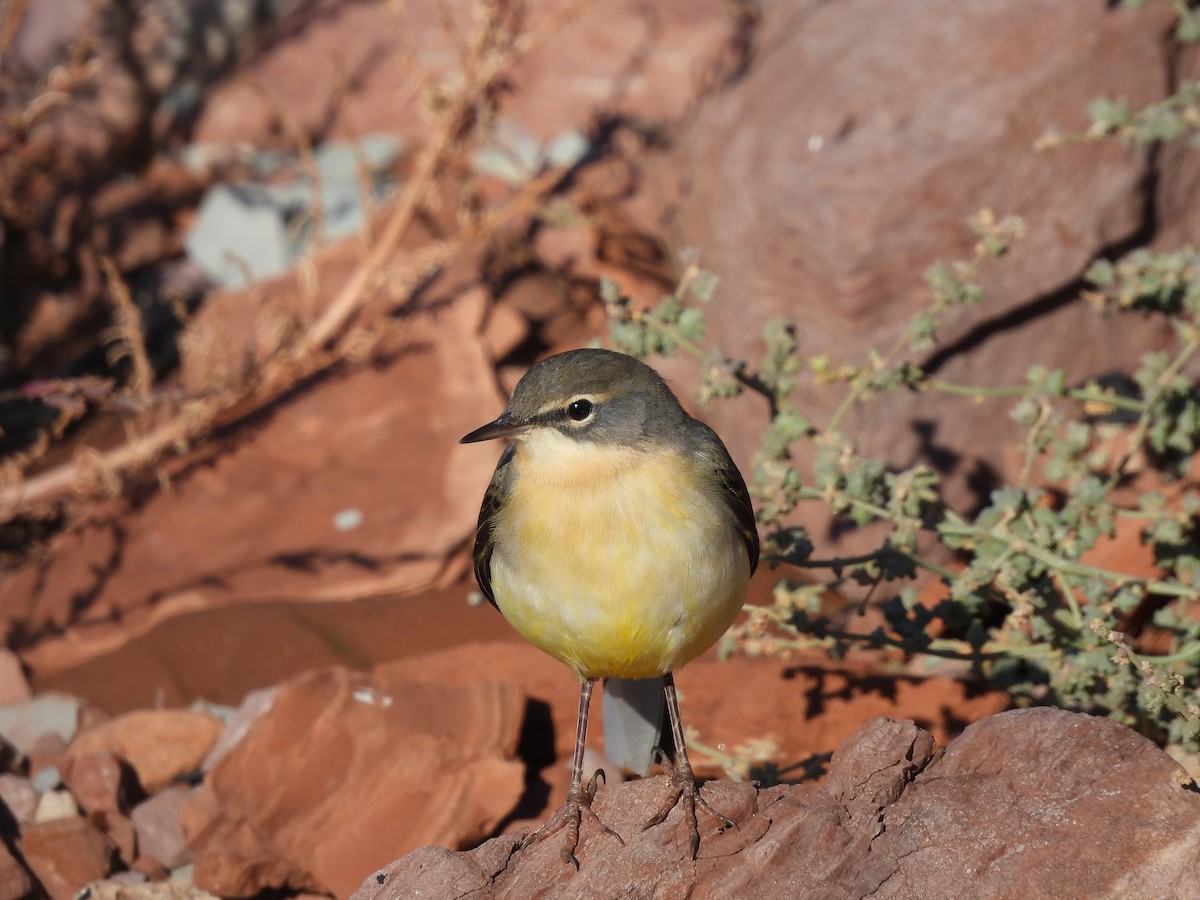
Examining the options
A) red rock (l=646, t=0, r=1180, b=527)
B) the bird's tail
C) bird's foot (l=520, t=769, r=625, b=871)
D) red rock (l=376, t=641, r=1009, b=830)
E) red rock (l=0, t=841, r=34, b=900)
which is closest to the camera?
bird's foot (l=520, t=769, r=625, b=871)

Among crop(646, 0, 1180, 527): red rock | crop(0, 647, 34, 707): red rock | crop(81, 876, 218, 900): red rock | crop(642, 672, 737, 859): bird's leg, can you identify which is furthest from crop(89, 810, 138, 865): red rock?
crop(646, 0, 1180, 527): red rock

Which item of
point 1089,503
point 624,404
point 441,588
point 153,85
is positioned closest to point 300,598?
point 441,588

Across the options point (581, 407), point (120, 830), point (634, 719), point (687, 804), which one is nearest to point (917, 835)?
point (687, 804)

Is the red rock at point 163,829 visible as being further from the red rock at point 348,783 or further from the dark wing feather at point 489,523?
the dark wing feather at point 489,523

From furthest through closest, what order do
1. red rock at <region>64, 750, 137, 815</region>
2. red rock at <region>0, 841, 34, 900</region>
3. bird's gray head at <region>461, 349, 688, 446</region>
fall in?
1. red rock at <region>64, 750, 137, 815</region>
2. red rock at <region>0, 841, 34, 900</region>
3. bird's gray head at <region>461, 349, 688, 446</region>

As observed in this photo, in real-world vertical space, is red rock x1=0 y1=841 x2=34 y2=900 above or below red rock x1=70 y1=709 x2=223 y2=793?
above

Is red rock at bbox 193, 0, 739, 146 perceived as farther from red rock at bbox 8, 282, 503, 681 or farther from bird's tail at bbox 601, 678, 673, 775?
bird's tail at bbox 601, 678, 673, 775

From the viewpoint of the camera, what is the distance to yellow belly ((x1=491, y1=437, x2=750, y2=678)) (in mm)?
3906

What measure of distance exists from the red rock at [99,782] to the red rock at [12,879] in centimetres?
56

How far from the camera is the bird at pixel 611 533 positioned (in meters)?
3.91

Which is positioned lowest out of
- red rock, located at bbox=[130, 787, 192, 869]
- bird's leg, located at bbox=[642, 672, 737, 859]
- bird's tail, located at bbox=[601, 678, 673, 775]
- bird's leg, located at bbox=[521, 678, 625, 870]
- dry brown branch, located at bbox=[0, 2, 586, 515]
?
red rock, located at bbox=[130, 787, 192, 869]

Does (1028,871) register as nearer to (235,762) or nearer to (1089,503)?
(1089,503)

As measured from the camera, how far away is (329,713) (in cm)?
564

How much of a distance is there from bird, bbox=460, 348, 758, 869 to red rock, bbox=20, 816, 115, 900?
7.01 feet
